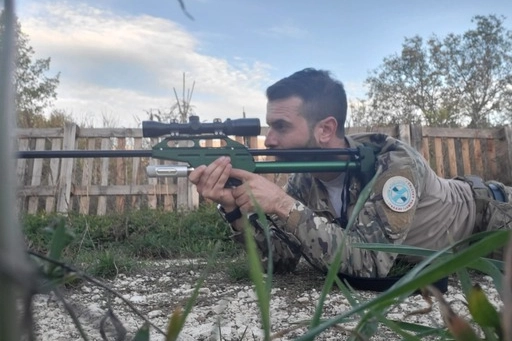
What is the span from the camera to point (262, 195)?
93.5 inches

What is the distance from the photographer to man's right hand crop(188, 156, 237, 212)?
235 centimetres

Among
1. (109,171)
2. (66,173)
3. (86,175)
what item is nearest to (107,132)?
(109,171)

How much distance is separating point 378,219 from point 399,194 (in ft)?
0.48

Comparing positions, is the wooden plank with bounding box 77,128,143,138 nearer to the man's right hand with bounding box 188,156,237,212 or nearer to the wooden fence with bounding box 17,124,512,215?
the wooden fence with bounding box 17,124,512,215

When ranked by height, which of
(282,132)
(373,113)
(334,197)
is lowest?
(334,197)

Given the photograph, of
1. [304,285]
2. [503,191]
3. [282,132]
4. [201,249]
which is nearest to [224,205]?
[304,285]

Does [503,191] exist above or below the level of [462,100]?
below

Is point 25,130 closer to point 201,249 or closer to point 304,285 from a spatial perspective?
point 201,249

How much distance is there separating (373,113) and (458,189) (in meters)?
13.7

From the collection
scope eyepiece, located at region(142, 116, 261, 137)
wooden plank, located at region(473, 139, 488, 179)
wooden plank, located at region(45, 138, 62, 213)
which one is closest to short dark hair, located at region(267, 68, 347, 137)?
scope eyepiece, located at region(142, 116, 261, 137)

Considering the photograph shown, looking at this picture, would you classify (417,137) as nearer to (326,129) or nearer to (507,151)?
(507,151)

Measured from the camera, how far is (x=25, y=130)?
23.9ft

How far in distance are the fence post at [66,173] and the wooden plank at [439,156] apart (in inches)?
193

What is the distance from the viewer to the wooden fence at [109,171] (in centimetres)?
695
